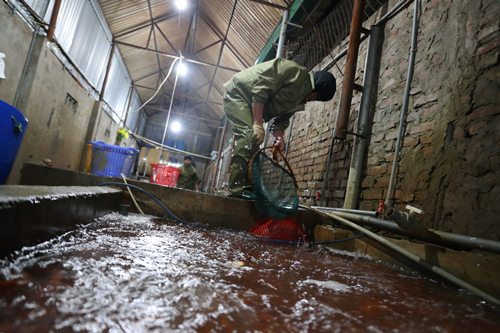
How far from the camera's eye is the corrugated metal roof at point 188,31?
6301 millimetres

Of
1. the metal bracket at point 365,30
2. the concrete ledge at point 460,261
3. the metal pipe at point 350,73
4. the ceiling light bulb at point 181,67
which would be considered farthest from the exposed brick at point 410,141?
the ceiling light bulb at point 181,67

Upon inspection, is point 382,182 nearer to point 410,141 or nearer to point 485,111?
point 410,141

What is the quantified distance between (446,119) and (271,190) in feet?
4.90

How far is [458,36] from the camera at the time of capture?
213 centimetres

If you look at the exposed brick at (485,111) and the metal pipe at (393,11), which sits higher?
the metal pipe at (393,11)

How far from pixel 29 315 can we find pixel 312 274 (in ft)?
3.49

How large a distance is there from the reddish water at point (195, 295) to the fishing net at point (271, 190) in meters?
1.03

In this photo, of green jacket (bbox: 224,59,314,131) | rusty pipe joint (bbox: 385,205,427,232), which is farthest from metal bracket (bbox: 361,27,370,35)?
rusty pipe joint (bbox: 385,205,427,232)

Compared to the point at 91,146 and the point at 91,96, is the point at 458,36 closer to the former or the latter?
the point at 91,146

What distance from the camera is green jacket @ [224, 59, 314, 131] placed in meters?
2.82

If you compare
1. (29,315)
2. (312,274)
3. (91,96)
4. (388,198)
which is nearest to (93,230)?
(29,315)

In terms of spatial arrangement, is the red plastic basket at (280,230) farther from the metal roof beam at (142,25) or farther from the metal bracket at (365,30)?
the metal roof beam at (142,25)

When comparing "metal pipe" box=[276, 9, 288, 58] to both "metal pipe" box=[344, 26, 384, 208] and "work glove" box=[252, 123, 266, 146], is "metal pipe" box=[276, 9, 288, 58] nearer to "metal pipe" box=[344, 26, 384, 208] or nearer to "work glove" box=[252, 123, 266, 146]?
"metal pipe" box=[344, 26, 384, 208]

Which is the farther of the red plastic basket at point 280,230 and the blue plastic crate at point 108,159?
the blue plastic crate at point 108,159
